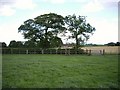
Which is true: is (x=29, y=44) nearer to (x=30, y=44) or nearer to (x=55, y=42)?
(x=30, y=44)

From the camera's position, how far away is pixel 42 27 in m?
48.6

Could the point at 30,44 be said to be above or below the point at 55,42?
A: below

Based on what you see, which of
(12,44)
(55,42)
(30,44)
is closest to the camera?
(12,44)

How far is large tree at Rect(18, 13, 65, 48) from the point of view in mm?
48094

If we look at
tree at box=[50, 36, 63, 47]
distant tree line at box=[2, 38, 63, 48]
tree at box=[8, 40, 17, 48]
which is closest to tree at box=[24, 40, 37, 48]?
distant tree line at box=[2, 38, 63, 48]

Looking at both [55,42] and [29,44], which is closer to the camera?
[29,44]

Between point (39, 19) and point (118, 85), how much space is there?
42196 mm

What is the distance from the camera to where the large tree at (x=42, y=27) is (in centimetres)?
4809

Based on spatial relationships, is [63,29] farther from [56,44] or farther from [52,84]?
[52,84]

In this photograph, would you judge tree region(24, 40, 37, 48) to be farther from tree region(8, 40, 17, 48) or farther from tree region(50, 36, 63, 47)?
tree region(50, 36, 63, 47)

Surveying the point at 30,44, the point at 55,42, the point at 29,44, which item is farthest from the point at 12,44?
the point at 55,42

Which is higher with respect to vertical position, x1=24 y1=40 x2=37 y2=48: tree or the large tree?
the large tree

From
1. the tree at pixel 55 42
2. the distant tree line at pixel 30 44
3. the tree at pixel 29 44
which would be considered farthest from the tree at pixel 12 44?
the tree at pixel 55 42

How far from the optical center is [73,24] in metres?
48.8
